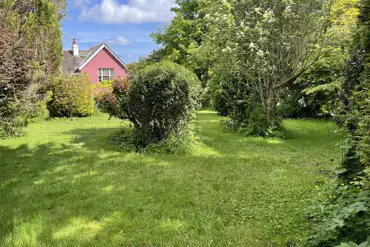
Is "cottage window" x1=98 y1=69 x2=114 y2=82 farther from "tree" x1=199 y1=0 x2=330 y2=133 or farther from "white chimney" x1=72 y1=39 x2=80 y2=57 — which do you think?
"tree" x1=199 y1=0 x2=330 y2=133

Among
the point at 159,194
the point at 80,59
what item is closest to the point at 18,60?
the point at 159,194

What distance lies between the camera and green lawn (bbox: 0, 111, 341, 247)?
11.0ft

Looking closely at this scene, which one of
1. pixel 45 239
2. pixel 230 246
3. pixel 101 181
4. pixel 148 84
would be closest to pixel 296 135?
pixel 148 84

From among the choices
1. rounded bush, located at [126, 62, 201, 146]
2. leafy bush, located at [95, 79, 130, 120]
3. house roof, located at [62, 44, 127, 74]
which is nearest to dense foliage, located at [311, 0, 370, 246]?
rounded bush, located at [126, 62, 201, 146]

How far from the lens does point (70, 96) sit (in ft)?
46.5

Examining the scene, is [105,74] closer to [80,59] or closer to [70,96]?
[80,59]

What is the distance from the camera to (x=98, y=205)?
13.8ft

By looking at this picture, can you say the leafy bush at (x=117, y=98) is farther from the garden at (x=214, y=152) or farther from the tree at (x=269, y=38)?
the tree at (x=269, y=38)

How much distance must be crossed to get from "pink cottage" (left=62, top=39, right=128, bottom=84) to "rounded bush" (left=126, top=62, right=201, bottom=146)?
76.9 feet

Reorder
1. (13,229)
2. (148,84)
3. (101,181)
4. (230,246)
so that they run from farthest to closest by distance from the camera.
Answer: (148,84) < (101,181) < (13,229) < (230,246)

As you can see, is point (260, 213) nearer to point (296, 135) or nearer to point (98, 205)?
point (98, 205)

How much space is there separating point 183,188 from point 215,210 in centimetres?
94

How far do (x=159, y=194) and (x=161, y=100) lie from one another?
290cm

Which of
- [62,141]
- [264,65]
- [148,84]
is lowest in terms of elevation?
[62,141]
